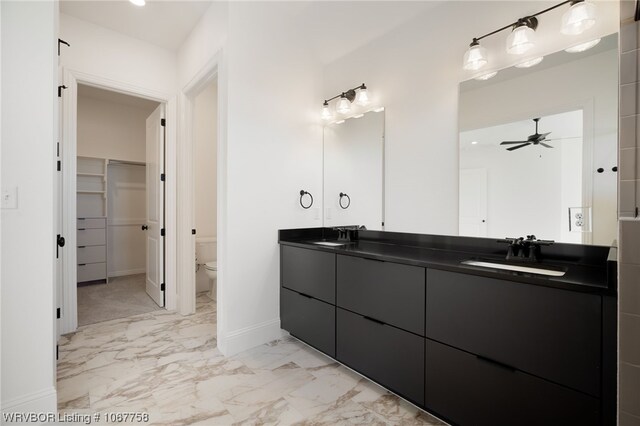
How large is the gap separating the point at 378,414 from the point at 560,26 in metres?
2.39

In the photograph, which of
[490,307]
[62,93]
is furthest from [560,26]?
[62,93]

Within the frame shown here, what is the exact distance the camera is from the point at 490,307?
1.32 meters

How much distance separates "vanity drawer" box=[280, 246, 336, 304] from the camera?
212cm

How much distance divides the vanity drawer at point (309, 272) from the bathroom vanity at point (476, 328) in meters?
0.01

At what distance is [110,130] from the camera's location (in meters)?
4.64

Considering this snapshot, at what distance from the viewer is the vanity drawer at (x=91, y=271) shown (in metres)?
4.25

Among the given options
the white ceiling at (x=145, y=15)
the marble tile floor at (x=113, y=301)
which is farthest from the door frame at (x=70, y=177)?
the white ceiling at (x=145, y=15)

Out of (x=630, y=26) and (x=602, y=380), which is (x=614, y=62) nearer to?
(x=630, y=26)

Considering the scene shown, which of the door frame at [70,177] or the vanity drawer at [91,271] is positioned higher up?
the door frame at [70,177]

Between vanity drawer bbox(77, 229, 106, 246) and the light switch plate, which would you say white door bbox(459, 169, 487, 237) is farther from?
vanity drawer bbox(77, 229, 106, 246)

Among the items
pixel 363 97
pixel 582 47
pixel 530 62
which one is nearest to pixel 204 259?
pixel 363 97

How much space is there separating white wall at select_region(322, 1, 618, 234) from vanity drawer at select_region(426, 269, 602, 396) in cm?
76

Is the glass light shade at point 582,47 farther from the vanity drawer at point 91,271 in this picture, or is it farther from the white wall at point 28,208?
the vanity drawer at point 91,271

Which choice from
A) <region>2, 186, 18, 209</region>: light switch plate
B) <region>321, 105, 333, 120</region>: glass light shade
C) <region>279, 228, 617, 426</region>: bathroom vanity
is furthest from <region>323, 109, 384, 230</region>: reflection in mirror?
<region>2, 186, 18, 209</region>: light switch plate
